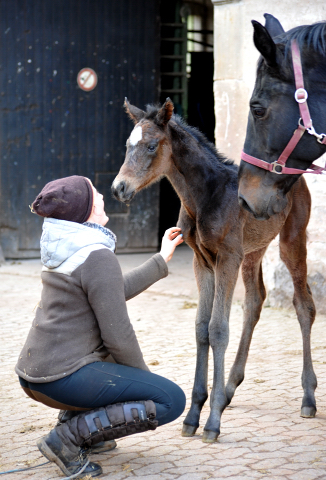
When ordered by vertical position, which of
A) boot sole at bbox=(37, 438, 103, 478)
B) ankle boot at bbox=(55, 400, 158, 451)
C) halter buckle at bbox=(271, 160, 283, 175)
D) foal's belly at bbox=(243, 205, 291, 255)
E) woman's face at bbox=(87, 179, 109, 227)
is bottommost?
boot sole at bbox=(37, 438, 103, 478)

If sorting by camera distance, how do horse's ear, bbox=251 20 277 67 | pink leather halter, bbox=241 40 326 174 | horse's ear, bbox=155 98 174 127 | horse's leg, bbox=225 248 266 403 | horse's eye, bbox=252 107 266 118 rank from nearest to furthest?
horse's ear, bbox=251 20 277 67 < pink leather halter, bbox=241 40 326 174 < horse's eye, bbox=252 107 266 118 < horse's ear, bbox=155 98 174 127 < horse's leg, bbox=225 248 266 403

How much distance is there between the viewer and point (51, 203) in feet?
8.84

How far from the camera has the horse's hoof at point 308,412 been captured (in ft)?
11.9

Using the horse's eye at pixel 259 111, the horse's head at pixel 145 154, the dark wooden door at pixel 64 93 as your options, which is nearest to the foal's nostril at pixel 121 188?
the horse's head at pixel 145 154

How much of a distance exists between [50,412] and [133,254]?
5.57m

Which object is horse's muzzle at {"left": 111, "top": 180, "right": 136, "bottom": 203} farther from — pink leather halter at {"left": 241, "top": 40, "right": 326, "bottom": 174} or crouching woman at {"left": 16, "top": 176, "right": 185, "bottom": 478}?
pink leather halter at {"left": 241, "top": 40, "right": 326, "bottom": 174}

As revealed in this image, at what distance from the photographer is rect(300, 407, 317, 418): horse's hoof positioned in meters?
3.61

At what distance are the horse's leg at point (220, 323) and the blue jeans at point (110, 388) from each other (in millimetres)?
587

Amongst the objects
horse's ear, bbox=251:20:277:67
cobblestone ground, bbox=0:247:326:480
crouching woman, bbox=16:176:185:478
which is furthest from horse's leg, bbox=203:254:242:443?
horse's ear, bbox=251:20:277:67

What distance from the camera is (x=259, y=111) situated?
9.34ft

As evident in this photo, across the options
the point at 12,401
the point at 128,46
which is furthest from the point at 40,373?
the point at 128,46

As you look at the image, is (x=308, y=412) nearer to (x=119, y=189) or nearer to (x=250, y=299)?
(x=250, y=299)

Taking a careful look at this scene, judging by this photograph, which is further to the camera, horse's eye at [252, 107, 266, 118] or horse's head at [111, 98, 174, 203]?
horse's head at [111, 98, 174, 203]

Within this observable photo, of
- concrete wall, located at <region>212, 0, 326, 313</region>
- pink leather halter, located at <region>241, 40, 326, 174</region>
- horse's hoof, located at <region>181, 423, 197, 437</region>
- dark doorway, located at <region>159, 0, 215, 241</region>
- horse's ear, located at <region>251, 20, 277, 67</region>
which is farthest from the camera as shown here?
dark doorway, located at <region>159, 0, 215, 241</region>
